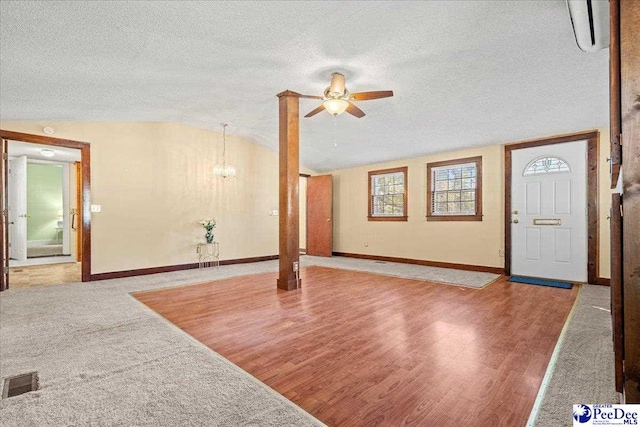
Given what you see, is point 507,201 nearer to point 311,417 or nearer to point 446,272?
point 446,272

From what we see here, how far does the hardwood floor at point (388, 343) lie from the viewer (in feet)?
5.36

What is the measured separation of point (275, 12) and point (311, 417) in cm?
277

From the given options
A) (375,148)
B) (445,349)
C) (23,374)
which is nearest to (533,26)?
(445,349)

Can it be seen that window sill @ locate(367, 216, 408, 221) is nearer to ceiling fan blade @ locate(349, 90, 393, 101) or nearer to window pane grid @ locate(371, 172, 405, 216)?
window pane grid @ locate(371, 172, 405, 216)

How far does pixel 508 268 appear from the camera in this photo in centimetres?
525

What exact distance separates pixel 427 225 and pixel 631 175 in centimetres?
536

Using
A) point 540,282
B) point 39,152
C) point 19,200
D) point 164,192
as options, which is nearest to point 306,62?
point 164,192

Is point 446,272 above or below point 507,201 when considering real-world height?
below

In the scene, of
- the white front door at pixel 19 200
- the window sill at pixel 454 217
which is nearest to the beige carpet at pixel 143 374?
the window sill at pixel 454 217

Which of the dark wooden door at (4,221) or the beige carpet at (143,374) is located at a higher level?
the dark wooden door at (4,221)

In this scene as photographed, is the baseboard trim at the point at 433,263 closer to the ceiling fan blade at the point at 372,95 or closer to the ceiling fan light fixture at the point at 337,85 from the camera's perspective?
the ceiling fan blade at the point at 372,95

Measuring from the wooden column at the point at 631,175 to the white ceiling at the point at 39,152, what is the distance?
7640 millimetres

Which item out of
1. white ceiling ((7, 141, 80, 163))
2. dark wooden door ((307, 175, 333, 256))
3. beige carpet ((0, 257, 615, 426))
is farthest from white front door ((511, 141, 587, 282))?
white ceiling ((7, 141, 80, 163))

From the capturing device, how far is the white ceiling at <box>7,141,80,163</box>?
6039 mm
